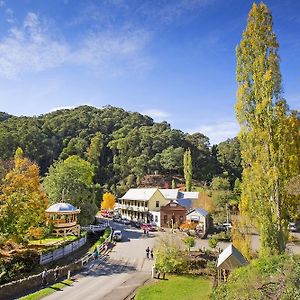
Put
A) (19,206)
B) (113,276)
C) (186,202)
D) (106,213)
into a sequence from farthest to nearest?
(106,213) < (186,202) < (19,206) < (113,276)

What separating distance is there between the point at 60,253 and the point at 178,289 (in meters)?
12.2

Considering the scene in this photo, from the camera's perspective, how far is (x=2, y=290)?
61.0 ft

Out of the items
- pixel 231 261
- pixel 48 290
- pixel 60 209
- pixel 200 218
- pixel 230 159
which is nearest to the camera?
pixel 231 261

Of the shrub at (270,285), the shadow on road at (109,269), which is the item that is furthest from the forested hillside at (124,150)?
the shrub at (270,285)

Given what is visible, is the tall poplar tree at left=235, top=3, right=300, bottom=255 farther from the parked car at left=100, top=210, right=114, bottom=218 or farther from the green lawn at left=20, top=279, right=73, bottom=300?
the parked car at left=100, top=210, right=114, bottom=218

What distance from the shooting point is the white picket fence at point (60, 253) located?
1011 inches

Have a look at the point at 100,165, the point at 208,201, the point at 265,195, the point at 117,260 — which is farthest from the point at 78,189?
the point at 100,165

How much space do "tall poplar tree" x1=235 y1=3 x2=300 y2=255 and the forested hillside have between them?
63.7 metres

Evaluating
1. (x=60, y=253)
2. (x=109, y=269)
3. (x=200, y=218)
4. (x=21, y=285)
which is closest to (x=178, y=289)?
(x=109, y=269)

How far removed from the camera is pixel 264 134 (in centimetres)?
1817

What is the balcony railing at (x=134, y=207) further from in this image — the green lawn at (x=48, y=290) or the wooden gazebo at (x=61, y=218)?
the green lawn at (x=48, y=290)

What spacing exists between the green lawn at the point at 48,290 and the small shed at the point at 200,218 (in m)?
25.6

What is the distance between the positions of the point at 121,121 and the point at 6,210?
→ 10066 centimetres

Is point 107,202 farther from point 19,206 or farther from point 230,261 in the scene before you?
point 230,261
